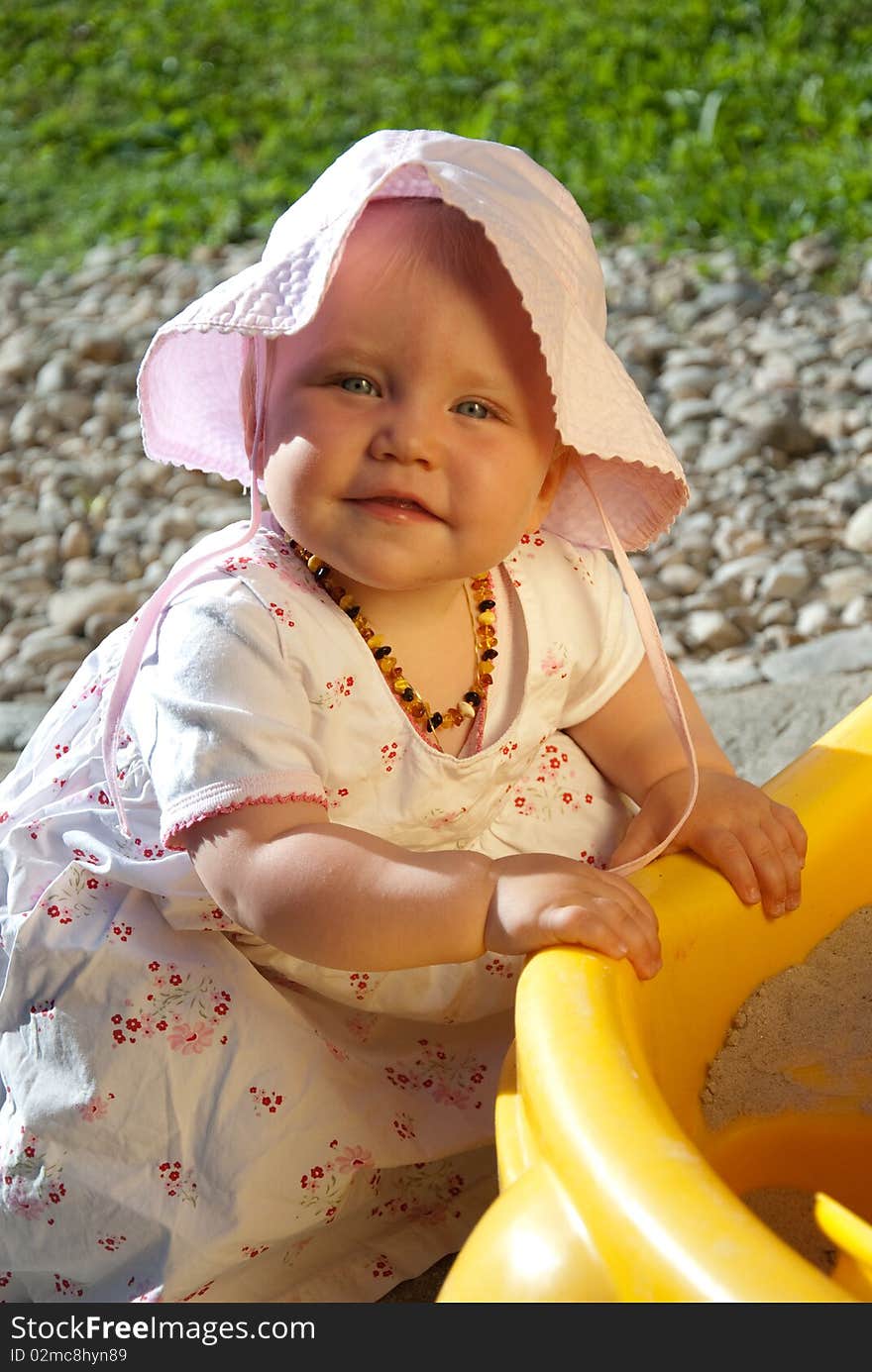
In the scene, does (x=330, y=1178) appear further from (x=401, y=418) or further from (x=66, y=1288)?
(x=401, y=418)

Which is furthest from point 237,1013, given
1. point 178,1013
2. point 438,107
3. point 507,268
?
point 438,107

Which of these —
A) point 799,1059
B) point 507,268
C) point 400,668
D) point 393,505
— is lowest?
point 799,1059

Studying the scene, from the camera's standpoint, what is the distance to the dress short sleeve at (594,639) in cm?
154

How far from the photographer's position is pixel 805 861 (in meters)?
1.38

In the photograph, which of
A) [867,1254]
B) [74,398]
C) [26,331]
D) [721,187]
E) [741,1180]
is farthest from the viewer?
[721,187]

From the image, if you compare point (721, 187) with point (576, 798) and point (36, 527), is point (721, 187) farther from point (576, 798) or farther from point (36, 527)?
point (576, 798)

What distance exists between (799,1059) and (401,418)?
59cm

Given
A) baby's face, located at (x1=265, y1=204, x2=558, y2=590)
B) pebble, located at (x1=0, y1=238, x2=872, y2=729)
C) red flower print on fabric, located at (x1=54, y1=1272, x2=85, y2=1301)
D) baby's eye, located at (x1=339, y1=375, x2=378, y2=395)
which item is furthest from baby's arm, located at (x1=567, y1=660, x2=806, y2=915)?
pebble, located at (x1=0, y1=238, x2=872, y2=729)

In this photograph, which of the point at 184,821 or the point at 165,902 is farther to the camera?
the point at 165,902

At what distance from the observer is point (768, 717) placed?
7.41 ft

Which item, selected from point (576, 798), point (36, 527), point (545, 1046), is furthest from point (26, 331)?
point (545, 1046)

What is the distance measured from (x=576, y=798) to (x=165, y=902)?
0.38 m

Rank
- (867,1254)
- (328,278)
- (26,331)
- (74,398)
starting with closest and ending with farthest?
(867,1254)
(328,278)
(74,398)
(26,331)

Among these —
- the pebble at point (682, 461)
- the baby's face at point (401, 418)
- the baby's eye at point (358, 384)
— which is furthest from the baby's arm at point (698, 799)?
the pebble at point (682, 461)
